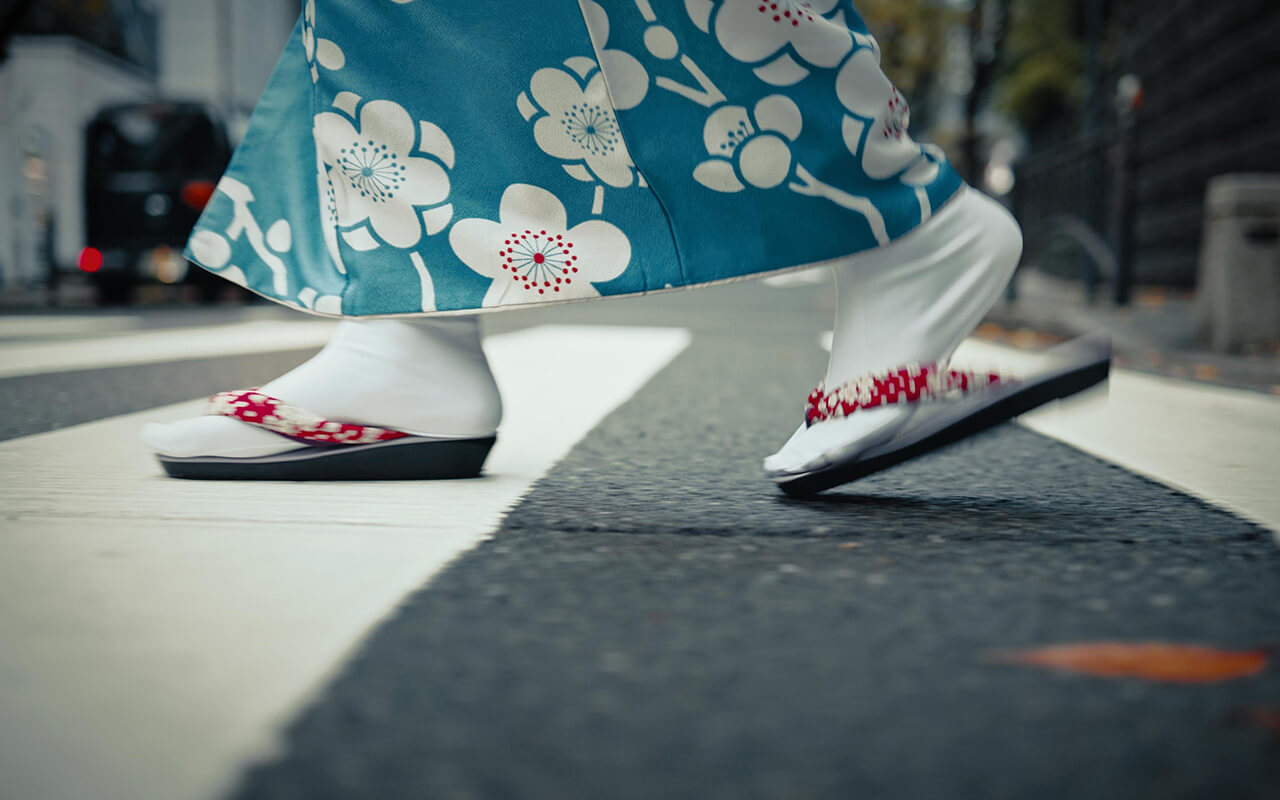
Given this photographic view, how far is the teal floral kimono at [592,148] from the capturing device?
1777 millimetres

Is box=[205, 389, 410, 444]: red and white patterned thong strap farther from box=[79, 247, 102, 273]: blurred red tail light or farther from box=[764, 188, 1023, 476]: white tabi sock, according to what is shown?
box=[79, 247, 102, 273]: blurred red tail light

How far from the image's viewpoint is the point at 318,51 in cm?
192

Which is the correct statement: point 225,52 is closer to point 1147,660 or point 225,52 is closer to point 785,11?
point 785,11

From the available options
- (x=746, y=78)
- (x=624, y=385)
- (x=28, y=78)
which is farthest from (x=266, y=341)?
(x=28, y=78)

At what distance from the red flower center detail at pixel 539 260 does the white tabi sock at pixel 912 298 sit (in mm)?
415

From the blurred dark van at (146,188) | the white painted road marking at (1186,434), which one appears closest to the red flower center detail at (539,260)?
the white painted road marking at (1186,434)

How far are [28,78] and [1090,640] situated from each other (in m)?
20.7

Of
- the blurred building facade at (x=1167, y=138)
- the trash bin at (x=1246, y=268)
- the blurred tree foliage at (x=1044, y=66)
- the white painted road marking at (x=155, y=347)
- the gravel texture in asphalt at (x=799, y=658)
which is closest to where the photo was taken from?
the gravel texture in asphalt at (x=799, y=658)

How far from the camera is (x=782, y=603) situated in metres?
1.31

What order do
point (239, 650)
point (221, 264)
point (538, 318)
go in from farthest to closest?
point (538, 318)
point (221, 264)
point (239, 650)

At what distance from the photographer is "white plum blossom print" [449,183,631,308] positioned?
1.82 meters

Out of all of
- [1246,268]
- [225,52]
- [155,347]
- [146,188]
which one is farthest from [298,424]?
[225,52]

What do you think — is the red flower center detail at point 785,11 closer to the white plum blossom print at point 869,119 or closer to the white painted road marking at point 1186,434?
the white plum blossom print at point 869,119

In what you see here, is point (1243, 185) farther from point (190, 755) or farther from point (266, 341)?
point (190, 755)
